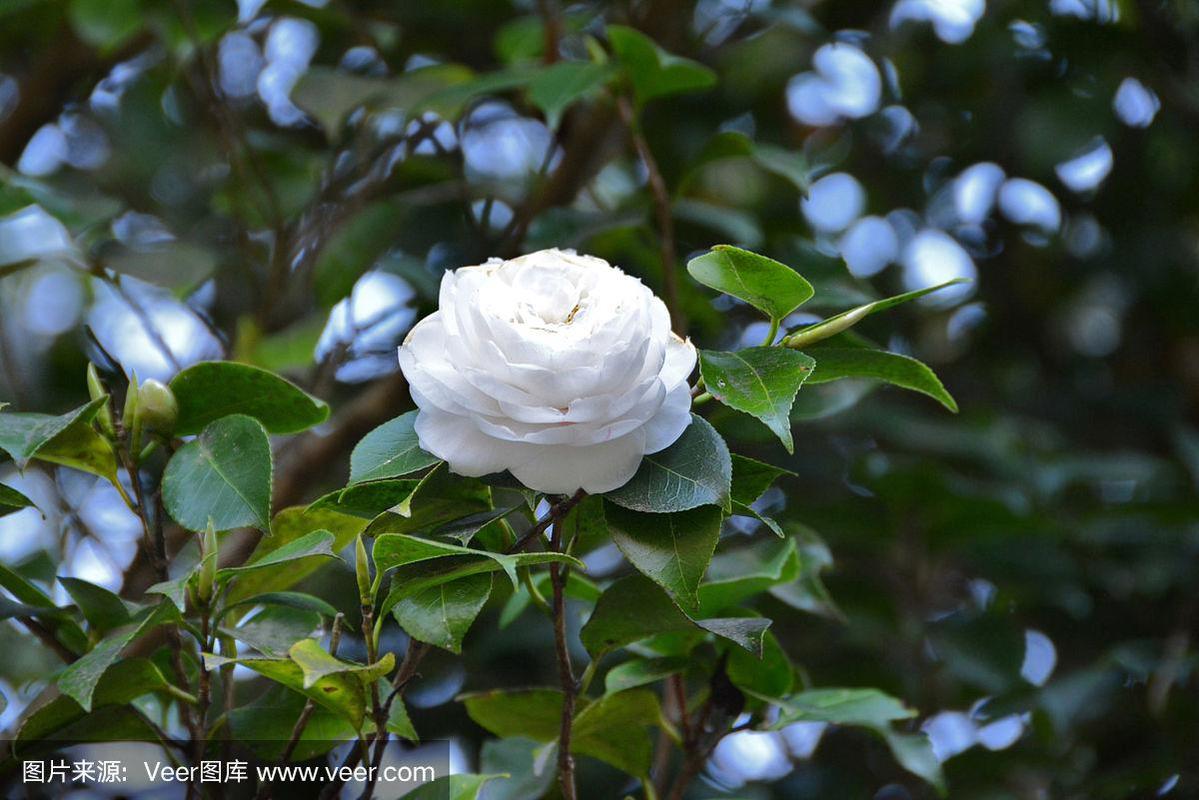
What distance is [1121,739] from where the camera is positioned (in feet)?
5.26

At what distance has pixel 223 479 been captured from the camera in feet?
2.13

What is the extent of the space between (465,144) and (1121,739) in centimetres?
120

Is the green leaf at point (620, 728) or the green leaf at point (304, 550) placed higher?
the green leaf at point (304, 550)

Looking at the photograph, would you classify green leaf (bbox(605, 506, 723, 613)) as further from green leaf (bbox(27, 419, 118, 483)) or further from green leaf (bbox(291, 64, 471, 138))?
green leaf (bbox(291, 64, 471, 138))

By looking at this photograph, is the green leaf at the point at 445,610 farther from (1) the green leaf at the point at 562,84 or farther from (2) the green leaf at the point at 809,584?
(1) the green leaf at the point at 562,84

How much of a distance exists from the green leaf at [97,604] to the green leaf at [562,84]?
569 millimetres

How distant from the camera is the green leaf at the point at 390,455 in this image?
60cm

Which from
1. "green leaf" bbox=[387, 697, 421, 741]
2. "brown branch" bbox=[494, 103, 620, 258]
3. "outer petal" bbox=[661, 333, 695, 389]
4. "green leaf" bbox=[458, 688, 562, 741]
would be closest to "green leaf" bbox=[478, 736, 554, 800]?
"green leaf" bbox=[458, 688, 562, 741]

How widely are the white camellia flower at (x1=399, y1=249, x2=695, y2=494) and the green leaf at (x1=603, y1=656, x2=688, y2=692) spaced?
0.77ft


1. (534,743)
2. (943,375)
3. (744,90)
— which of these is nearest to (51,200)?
(534,743)

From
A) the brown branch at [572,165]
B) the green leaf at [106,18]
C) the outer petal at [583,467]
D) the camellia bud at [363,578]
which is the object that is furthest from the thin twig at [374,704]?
the green leaf at [106,18]

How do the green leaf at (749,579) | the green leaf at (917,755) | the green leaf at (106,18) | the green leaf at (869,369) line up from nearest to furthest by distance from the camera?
the green leaf at (869,369) < the green leaf at (749,579) < the green leaf at (917,755) < the green leaf at (106,18)

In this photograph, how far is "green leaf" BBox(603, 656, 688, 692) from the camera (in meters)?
0.78

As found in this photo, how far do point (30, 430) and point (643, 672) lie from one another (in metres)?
0.40
